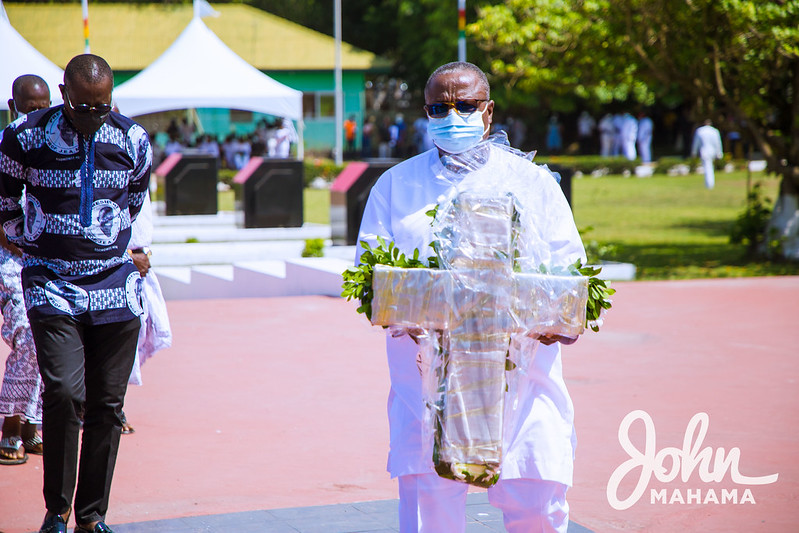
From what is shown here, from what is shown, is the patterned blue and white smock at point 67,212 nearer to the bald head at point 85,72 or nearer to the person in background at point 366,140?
the bald head at point 85,72

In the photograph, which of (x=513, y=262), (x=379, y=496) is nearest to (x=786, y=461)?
(x=379, y=496)

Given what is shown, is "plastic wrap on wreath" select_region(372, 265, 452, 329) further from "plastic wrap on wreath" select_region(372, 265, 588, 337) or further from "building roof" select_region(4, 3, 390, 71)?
"building roof" select_region(4, 3, 390, 71)

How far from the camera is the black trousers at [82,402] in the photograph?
162 inches

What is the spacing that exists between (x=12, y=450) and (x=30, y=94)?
1943 mm

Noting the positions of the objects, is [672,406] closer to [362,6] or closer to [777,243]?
[777,243]

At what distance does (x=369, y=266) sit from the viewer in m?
3.19

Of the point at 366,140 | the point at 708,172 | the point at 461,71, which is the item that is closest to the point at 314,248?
the point at 461,71

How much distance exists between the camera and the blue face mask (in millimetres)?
3371

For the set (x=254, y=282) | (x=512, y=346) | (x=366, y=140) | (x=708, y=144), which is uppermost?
(x=366, y=140)

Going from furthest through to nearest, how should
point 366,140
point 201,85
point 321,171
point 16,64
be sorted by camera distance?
point 366,140 → point 321,171 → point 201,85 → point 16,64

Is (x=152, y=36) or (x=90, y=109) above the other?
(x=152, y=36)

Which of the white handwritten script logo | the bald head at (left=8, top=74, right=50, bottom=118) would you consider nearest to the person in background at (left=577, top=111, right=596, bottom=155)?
the white handwritten script logo

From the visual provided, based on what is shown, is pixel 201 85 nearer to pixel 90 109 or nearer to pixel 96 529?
pixel 90 109

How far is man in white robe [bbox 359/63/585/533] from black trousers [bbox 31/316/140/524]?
147 centimetres
